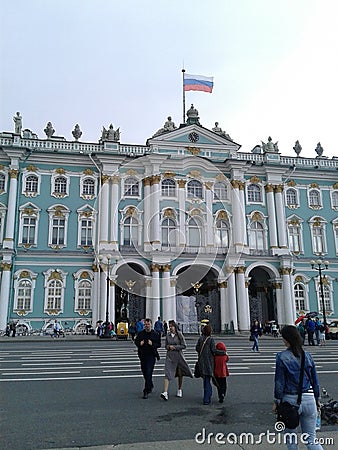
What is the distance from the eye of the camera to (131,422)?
297 inches

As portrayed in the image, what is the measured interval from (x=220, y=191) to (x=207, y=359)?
3429 cm

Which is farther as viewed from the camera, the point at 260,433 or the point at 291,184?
the point at 291,184

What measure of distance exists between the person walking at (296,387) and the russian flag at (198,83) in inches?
1586

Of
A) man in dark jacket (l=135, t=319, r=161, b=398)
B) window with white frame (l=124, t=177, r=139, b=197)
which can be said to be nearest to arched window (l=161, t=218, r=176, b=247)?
window with white frame (l=124, t=177, r=139, b=197)

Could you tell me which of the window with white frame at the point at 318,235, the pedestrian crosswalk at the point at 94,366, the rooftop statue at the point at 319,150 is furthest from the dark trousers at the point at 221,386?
the rooftop statue at the point at 319,150

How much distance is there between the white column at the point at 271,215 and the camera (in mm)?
42000

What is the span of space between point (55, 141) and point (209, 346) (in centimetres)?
3496

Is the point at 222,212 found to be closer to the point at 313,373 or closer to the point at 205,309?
the point at 205,309

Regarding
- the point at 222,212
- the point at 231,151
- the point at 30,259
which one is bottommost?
the point at 30,259

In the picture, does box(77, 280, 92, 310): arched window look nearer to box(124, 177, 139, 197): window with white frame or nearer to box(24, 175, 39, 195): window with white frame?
box(124, 177, 139, 197): window with white frame

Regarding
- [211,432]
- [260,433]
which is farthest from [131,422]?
[260,433]

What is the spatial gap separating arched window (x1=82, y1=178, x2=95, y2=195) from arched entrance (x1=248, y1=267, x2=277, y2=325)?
701 inches

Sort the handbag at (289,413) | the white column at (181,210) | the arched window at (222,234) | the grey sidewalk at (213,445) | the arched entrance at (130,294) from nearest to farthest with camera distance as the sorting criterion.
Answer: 1. the handbag at (289,413)
2. the grey sidewalk at (213,445)
3. the arched entrance at (130,294)
4. the white column at (181,210)
5. the arched window at (222,234)

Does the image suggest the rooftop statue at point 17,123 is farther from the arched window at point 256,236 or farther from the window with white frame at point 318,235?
the window with white frame at point 318,235
